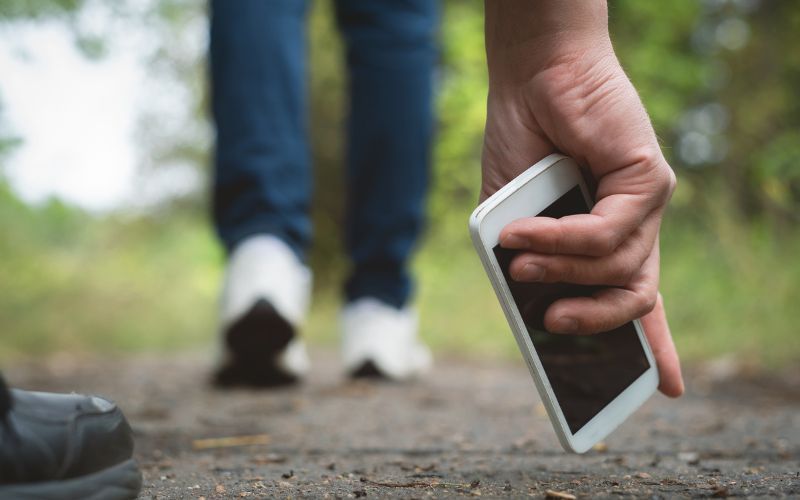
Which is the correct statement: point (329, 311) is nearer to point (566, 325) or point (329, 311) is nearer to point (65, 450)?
point (566, 325)

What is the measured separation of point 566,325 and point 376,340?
4.63 ft

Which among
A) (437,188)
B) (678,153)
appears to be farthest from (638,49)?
(437,188)

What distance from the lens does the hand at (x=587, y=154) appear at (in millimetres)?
844

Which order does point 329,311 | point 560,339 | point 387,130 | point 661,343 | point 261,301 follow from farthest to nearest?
point 329,311 < point 387,130 < point 261,301 < point 661,343 < point 560,339

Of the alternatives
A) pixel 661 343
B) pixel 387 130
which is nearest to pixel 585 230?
pixel 661 343

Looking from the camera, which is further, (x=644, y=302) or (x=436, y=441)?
(x=436, y=441)

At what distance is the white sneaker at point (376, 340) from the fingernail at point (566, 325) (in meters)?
1.39

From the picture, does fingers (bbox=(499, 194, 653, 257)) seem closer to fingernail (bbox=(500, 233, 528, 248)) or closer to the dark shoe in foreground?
fingernail (bbox=(500, 233, 528, 248))

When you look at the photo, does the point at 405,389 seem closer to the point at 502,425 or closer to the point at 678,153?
the point at 502,425

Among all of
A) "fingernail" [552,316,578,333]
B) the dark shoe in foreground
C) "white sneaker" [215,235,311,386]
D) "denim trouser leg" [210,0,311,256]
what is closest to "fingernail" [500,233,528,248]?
"fingernail" [552,316,578,333]

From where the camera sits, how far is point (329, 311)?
20.8 feet

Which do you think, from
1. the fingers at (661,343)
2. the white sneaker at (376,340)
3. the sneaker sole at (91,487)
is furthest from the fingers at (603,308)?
the white sneaker at (376,340)

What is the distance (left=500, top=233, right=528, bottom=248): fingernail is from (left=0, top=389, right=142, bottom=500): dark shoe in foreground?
Answer: 18.4 inches

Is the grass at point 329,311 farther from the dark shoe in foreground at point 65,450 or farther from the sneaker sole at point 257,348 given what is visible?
the dark shoe in foreground at point 65,450
